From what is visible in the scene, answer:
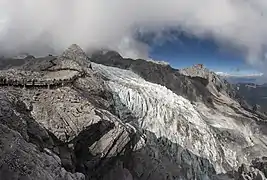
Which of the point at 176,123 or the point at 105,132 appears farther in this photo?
the point at 176,123

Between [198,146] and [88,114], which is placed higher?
[88,114]

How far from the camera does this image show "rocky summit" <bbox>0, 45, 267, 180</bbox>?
2397 centimetres

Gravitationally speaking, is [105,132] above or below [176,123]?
above

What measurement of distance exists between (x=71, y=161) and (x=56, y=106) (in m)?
5.26

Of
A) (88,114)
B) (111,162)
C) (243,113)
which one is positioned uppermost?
(88,114)

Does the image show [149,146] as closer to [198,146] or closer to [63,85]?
[198,146]

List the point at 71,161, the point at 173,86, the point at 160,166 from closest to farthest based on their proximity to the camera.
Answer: the point at 71,161, the point at 160,166, the point at 173,86

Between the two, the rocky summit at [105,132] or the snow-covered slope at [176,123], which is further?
the snow-covered slope at [176,123]

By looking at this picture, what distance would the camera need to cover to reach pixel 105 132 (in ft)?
108

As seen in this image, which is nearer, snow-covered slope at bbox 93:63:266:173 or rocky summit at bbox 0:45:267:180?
rocky summit at bbox 0:45:267:180

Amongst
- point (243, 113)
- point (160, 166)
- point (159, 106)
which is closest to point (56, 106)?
point (160, 166)

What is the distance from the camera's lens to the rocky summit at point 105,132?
2397 cm

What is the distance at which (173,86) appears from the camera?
8238cm

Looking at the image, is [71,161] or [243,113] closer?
[71,161]
